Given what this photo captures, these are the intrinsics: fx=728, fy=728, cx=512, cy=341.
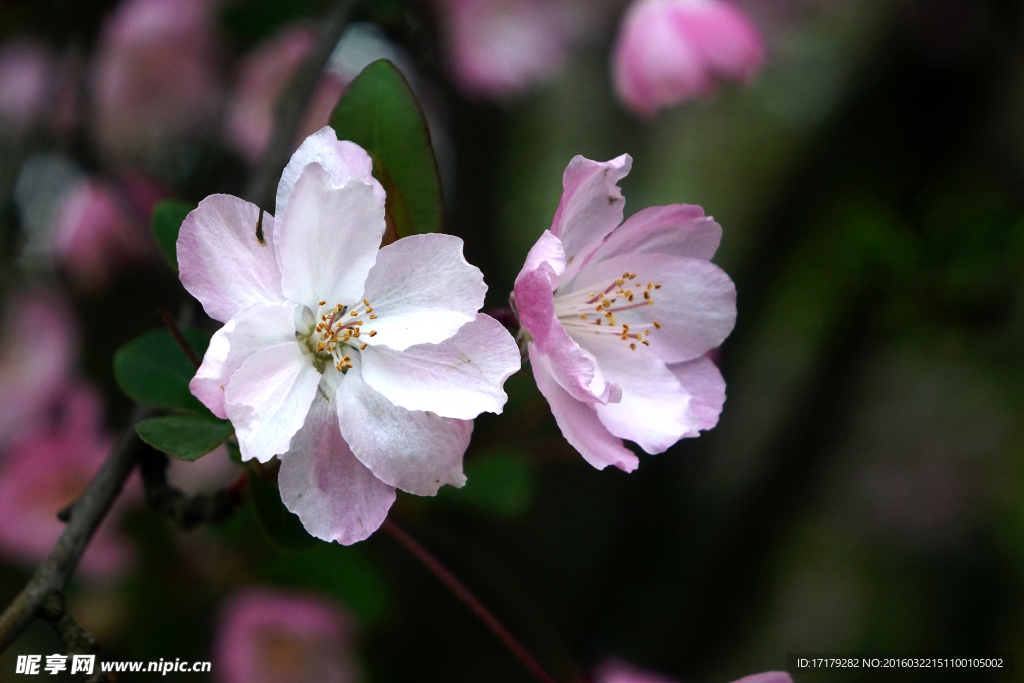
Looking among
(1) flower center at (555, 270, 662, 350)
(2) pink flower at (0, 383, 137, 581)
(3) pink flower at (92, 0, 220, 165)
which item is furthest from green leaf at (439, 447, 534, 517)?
(3) pink flower at (92, 0, 220, 165)

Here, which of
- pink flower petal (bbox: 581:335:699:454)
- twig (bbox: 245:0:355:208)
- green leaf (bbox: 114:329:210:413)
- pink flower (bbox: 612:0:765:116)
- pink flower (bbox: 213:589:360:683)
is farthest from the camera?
pink flower (bbox: 213:589:360:683)

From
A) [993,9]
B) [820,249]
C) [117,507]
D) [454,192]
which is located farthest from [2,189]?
[993,9]

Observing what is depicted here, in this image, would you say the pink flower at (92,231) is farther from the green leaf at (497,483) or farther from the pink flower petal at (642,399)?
the pink flower petal at (642,399)

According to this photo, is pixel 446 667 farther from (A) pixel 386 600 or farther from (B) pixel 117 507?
(B) pixel 117 507

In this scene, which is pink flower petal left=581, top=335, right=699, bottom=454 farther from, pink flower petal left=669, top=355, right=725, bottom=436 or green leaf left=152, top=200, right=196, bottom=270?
green leaf left=152, top=200, right=196, bottom=270

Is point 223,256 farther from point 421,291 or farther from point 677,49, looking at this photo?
point 677,49
